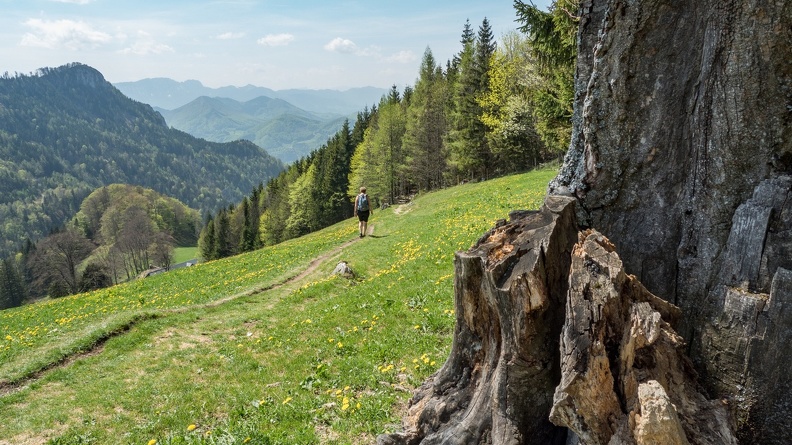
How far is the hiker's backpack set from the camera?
28.6 meters

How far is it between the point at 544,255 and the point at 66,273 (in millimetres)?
106937

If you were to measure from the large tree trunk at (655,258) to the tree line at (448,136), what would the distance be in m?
12.2

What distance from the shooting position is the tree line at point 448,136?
22.0 meters

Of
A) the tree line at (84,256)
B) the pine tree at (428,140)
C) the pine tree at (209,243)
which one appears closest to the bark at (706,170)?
the pine tree at (428,140)

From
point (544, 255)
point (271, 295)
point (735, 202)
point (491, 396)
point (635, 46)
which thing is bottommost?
point (271, 295)

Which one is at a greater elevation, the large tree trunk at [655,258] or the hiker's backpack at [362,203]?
the large tree trunk at [655,258]

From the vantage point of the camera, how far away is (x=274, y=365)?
38.0 ft

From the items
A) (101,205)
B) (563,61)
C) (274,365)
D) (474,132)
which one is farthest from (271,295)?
(101,205)

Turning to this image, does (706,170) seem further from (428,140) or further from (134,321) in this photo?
(428,140)

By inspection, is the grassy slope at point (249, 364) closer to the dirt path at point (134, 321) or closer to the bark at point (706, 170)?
the dirt path at point (134, 321)

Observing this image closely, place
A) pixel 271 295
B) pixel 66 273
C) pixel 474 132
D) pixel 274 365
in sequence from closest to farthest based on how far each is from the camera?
1. pixel 274 365
2. pixel 271 295
3. pixel 474 132
4. pixel 66 273

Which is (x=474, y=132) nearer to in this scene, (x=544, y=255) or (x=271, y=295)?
(x=271, y=295)

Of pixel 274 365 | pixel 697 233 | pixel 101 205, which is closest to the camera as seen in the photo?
pixel 697 233

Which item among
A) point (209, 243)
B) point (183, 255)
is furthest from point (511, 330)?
point (183, 255)
